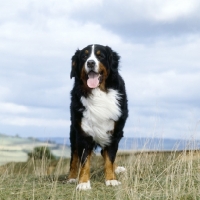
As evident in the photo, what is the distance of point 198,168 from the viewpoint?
7.30 m

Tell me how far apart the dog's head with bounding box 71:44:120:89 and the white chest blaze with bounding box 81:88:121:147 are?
185 millimetres

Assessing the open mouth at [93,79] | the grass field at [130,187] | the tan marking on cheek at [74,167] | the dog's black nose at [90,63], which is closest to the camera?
the grass field at [130,187]

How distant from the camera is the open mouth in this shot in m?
6.36

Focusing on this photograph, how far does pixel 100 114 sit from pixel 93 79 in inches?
20.9

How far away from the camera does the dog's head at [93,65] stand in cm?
626

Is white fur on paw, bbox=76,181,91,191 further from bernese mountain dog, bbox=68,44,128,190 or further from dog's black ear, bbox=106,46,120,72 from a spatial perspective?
dog's black ear, bbox=106,46,120,72

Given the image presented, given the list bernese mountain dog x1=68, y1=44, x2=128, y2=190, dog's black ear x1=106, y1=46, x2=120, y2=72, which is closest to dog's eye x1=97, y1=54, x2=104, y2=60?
bernese mountain dog x1=68, y1=44, x2=128, y2=190

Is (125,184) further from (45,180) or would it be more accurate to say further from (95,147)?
(45,180)

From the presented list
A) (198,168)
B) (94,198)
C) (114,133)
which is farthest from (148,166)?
(94,198)

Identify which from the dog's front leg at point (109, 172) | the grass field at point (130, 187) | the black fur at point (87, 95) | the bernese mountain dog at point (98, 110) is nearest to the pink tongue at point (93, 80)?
the bernese mountain dog at point (98, 110)

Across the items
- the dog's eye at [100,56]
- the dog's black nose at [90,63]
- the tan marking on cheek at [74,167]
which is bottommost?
the tan marking on cheek at [74,167]

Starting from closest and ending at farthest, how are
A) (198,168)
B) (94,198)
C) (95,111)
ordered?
(94,198)
(95,111)
(198,168)

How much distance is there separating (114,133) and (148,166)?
128cm

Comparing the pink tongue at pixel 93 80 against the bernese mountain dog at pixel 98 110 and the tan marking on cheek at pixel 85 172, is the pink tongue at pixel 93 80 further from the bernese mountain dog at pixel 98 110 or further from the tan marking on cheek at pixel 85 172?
the tan marking on cheek at pixel 85 172
